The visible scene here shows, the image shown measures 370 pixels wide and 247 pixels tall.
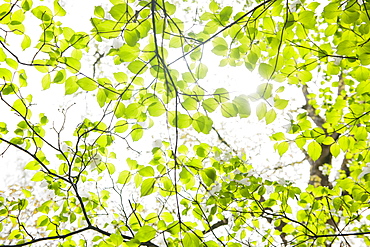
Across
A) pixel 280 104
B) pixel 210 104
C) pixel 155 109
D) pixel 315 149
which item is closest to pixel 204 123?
pixel 210 104

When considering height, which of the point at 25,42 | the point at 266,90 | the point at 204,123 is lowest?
the point at 204,123

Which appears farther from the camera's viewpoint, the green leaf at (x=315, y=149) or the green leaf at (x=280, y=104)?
the green leaf at (x=315, y=149)

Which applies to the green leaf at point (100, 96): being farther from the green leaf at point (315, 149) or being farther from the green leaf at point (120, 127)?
the green leaf at point (315, 149)

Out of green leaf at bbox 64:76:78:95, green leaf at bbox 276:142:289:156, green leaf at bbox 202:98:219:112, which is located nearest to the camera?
green leaf at bbox 202:98:219:112

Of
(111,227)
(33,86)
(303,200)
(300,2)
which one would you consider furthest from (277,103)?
(33,86)

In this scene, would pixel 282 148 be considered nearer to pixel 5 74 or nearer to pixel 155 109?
pixel 155 109

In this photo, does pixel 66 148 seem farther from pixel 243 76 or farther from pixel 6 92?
pixel 243 76

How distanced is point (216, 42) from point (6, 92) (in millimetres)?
965

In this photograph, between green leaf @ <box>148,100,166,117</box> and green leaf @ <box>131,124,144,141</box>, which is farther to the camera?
green leaf @ <box>131,124,144,141</box>

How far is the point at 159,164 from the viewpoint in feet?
4.21

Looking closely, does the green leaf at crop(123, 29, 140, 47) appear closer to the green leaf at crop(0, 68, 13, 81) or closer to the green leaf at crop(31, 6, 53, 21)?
the green leaf at crop(31, 6, 53, 21)

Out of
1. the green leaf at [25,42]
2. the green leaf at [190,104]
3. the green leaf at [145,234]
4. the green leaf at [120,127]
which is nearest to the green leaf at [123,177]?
the green leaf at [120,127]

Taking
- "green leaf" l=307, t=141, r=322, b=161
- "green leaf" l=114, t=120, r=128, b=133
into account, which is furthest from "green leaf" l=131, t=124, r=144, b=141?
"green leaf" l=307, t=141, r=322, b=161

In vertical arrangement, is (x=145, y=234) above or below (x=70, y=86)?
below
